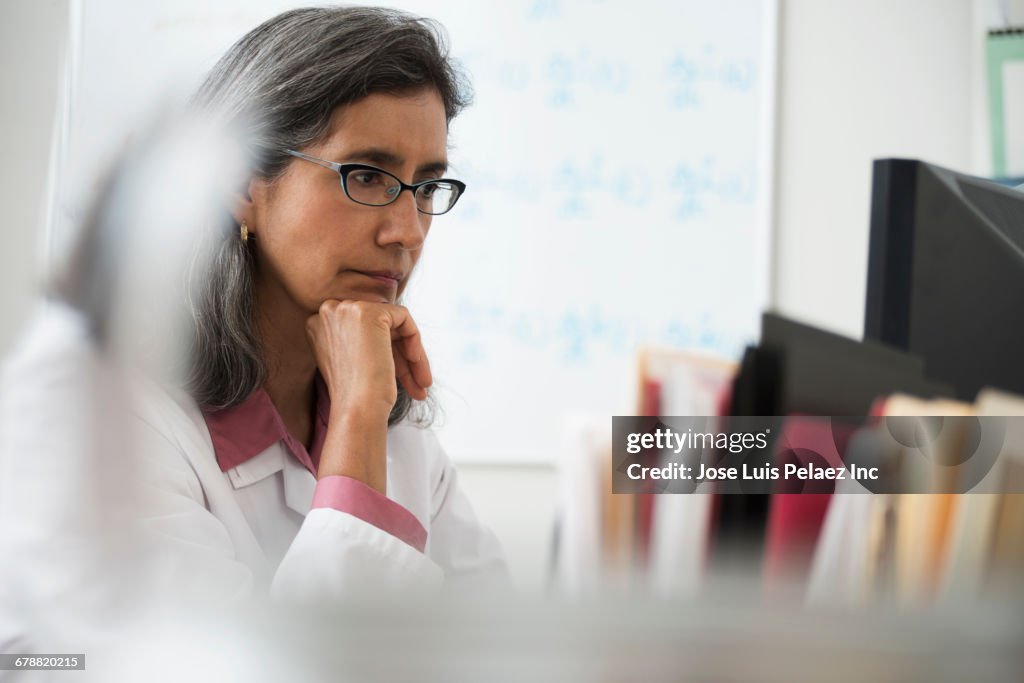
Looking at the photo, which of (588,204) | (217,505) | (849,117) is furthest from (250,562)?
(849,117)

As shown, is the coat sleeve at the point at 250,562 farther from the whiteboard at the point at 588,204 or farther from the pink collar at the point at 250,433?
the whiteboard at the point at 588,204

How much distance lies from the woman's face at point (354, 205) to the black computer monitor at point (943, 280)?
9.3 inches

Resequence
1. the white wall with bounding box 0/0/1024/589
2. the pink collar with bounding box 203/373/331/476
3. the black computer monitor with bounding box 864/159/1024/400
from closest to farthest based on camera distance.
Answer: the black computer monitor with bounding box 864/159/1024/400, the pink collar with bounding box 203/373/331/476, the white wall with bounding box 0/0/1024/589

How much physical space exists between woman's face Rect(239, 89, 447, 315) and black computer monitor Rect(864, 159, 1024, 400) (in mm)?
235

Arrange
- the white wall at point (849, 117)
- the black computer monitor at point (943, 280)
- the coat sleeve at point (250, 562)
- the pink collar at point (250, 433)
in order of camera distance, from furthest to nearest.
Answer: the white wall at point (849, 117) → the pink collar at point (250, 433) → the black computer monitor at point (943, 280) → the coat sleeve at point (250, 562)

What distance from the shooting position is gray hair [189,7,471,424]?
43cm

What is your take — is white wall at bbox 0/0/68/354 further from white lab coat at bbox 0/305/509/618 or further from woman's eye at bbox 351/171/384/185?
woman's eye at bbox 351/171/384/185

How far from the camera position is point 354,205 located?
1.42 feet

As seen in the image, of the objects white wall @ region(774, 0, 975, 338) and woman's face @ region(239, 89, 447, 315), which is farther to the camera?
white wall @ region(774, 0, 975, 338)

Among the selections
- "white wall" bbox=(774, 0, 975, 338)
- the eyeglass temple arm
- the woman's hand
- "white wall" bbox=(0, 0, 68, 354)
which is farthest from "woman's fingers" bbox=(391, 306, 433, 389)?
"white wall" bbox=(774, 0, 975, 338)

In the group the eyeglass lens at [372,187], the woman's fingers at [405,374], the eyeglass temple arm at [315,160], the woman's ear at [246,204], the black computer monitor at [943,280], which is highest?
the eyeglass temple arm at [315,160]

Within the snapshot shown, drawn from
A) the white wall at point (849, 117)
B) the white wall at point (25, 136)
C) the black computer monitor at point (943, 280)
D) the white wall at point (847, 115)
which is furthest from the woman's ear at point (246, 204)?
the white wall at point (847, 115)

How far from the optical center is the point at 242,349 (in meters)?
0.50

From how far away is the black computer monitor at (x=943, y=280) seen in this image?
337mm
